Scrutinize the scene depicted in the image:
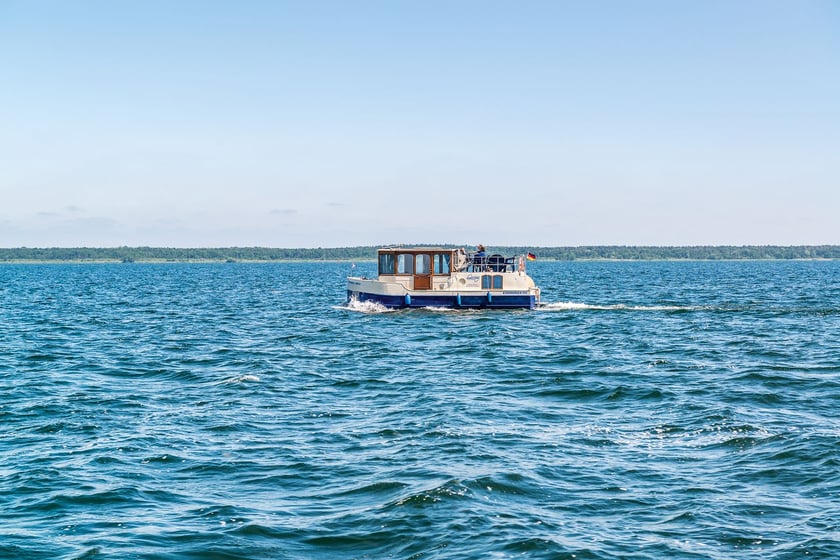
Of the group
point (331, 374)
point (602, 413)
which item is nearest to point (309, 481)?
point (602, 413)

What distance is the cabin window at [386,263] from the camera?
→ 180 ft

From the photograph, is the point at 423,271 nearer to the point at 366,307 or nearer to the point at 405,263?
the point at 405,263

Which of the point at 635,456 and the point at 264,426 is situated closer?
the point at 635,456

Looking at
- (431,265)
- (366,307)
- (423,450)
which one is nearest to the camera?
(423,450)

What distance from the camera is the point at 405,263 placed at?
54344 millimetres

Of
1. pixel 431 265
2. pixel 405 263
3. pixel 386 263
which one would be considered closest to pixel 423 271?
pixel 431 265

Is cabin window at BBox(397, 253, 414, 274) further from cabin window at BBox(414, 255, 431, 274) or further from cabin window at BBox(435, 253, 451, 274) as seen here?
cabin window at BBox(435, 253, 451, 274)

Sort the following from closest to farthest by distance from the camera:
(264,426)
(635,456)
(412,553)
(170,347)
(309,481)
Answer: (412,553) → (309,481) → (635,456) → (264,426) → (170,347)

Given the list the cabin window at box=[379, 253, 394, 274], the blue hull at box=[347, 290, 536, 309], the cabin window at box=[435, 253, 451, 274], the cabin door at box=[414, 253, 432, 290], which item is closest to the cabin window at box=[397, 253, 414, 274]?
the cabin door at box=[414, 253, 432, 290]

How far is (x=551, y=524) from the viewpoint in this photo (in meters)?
13.6

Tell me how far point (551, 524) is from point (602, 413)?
9176 millimetres

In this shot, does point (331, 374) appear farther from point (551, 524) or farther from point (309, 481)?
point (551, 524)

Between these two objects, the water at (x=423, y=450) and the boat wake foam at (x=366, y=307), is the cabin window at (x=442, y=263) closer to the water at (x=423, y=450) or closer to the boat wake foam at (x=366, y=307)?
the boat wake foam at (x=366, y=307)

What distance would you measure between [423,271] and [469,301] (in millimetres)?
3651
